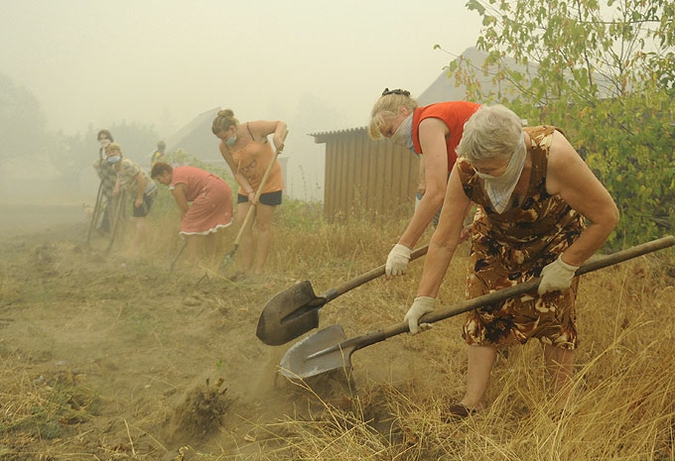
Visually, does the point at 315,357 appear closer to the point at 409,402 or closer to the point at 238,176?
the point at 409,402

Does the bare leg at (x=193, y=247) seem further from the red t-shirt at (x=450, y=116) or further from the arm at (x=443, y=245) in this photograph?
the arm at (x=443, y=245)

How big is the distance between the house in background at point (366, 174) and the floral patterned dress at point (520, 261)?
227 inches

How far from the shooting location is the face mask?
2871 mm

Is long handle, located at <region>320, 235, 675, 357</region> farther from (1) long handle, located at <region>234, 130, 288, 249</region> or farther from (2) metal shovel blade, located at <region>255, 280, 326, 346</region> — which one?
(1) long handle, located at <region>234, 130, 288, 249</region>

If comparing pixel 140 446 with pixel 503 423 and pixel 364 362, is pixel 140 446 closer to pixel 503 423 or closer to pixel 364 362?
pixel 364 362

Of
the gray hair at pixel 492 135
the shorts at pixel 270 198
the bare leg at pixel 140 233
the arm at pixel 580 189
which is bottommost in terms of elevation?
the bare leg at pixel 140 233

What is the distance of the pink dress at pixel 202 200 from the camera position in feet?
20.7

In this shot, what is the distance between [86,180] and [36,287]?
57832mm

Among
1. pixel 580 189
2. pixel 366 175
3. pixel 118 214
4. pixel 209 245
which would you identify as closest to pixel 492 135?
pixel 580 189

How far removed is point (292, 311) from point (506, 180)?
5.19ft

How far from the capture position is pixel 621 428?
2.07 metres

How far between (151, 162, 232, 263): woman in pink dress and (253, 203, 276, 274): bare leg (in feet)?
3.69

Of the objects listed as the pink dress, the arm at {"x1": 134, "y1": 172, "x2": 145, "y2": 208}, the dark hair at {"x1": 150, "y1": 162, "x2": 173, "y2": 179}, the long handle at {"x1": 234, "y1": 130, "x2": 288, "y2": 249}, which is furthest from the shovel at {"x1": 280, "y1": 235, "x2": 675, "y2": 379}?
the arm at {"x1": 134, "y1": 172, "x2": 145, "y2": 208}

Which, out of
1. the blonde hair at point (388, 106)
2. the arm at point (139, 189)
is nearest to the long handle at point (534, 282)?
the blonde hair at point (388, 106)
